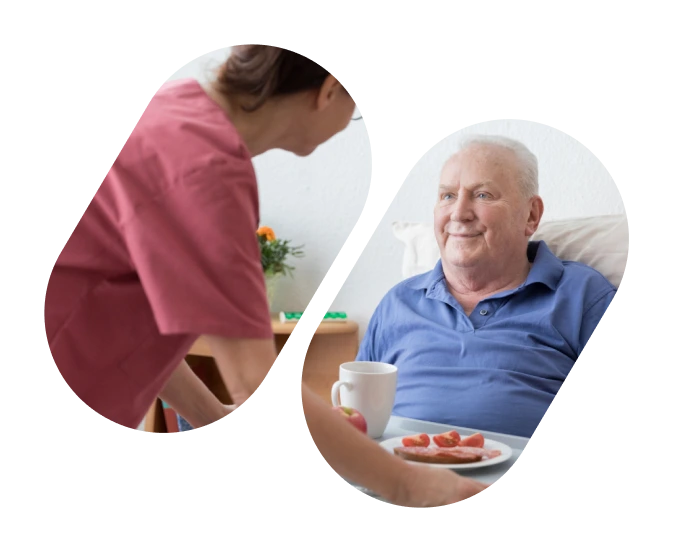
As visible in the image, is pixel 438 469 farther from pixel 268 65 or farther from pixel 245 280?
pixel 268 65

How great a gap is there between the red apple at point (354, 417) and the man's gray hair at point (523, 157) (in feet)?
0.86

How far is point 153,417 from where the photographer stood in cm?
72

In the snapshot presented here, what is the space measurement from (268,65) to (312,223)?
0.16 metres

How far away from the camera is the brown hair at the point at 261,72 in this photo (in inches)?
24.8

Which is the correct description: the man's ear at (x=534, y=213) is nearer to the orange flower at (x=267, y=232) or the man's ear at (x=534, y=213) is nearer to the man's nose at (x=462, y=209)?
the man's nose at (x=462, y=209)

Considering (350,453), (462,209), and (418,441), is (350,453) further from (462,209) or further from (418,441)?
(462,209)

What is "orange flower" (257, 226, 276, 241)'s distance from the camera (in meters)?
0.65

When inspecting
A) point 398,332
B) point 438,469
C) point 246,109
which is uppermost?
point 246,109

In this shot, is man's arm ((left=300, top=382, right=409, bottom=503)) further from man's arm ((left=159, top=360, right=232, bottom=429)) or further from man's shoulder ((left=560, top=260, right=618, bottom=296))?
man's shoulder ((left=560, top=260, right=618, bottom=296))

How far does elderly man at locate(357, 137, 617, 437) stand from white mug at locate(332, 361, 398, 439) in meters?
0.01

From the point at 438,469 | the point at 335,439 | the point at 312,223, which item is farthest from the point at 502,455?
the point at 312,223

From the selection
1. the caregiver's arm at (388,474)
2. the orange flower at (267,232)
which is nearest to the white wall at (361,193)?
the orange flower at (267,232)

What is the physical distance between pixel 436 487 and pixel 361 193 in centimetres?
29

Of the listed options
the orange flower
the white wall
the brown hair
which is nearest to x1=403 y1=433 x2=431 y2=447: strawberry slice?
the white wall
